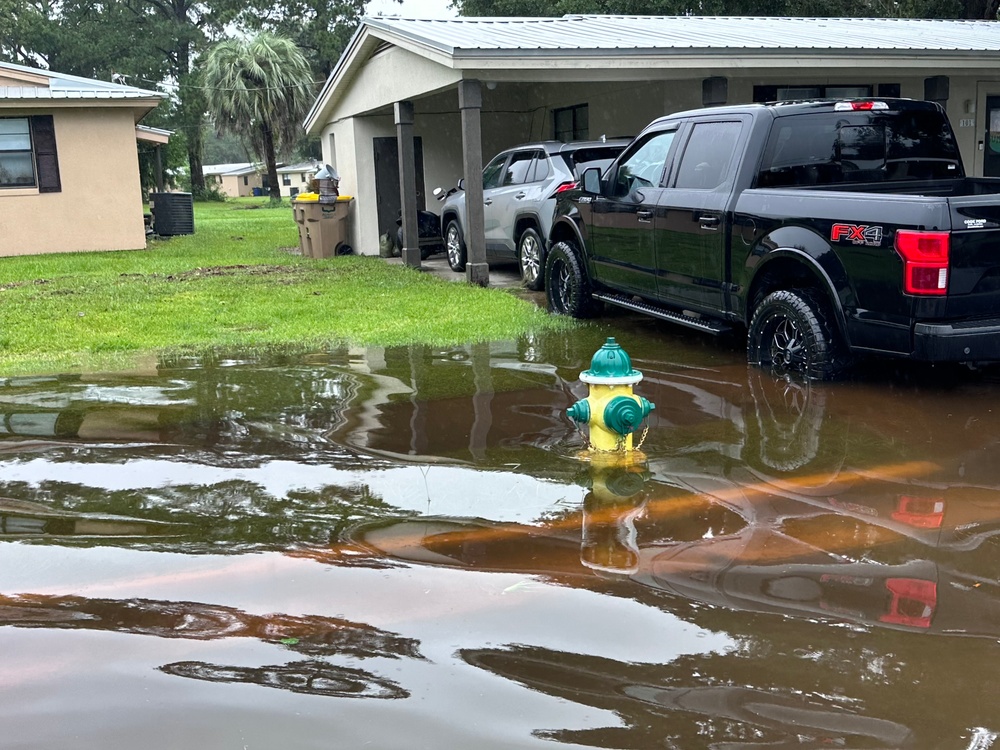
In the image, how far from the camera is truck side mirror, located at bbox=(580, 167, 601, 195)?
891 cm

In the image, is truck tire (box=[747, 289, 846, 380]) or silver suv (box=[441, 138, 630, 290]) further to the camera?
silver suv (box=[441, 138, 630, 290])

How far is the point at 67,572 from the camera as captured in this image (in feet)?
13.5

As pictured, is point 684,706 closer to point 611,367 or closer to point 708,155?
point 611,367

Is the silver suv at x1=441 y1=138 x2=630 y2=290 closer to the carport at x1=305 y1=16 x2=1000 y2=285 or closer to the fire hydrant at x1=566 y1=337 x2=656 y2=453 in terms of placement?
the carport at x1=305 y1=16 x2=1000 y2=285

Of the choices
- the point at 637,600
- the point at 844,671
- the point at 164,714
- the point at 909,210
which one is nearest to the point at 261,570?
the point at 164,714

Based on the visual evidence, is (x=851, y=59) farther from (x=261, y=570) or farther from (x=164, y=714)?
(x=164, y=714)

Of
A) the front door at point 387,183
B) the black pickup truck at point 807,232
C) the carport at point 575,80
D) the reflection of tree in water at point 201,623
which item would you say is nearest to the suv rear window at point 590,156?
the carport at point 575,80

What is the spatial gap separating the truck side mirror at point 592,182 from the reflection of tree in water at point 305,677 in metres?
6.39

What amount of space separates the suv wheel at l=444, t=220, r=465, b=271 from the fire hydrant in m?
9.72

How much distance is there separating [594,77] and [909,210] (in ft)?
22.8

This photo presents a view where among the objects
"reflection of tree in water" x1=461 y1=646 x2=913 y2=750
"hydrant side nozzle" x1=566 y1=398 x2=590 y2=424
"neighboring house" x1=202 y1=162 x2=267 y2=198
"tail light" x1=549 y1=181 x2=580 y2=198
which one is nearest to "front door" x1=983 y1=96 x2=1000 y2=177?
"tail light" x1=549 y1=181 x2=580 y2=198

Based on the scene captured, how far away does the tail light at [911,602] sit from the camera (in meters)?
3.51

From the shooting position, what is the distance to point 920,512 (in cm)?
455

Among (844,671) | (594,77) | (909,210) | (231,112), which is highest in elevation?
(231,112)
